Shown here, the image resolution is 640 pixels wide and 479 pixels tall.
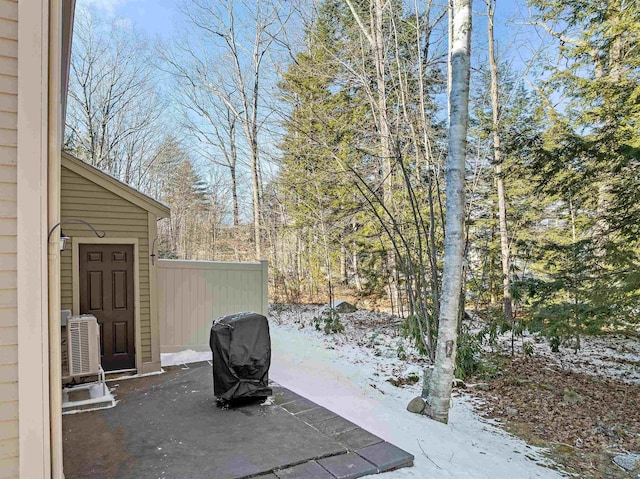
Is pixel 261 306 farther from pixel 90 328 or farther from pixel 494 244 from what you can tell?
pixel 494 244

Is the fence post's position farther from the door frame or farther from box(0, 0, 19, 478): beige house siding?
box(0, 0, 19, 478): beige house siding

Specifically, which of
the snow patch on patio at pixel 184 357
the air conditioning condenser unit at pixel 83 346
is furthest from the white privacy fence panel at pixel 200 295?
the air conditioning condenser unit at pixel 83 346

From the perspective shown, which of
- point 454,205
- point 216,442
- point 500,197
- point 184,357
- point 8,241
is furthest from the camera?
point 500,197

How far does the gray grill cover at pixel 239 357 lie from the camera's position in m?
3.84

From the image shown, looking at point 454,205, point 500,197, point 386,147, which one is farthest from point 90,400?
point 500,197

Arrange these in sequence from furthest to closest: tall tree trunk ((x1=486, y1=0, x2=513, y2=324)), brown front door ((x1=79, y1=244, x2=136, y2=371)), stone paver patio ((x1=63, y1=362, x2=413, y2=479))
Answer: tall tree trunk ((x1=486, y1=0, x2=513, y2=324)) < brown front door ((x1=79, y1=244, x2=136, y2=371)) < stone paver patio ((x1=63, y1=362, x2=413, y2=479))

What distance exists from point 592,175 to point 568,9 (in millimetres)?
3624

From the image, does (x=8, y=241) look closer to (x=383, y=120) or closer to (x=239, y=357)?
(x=239, y=357)

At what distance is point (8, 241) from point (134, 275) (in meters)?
3.44

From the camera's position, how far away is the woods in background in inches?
204

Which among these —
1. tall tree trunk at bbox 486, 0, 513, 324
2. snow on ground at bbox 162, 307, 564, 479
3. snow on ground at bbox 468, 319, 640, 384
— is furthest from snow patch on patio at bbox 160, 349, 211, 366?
tall tree trunk at bbox 486, 0, 513, 324

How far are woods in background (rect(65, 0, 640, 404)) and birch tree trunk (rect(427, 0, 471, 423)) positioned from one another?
5.8 inches

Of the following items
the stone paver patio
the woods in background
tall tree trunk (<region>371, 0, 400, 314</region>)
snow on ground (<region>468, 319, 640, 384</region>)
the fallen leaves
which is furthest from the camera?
tall tree trunk (<region>371, 0, 400, 314</region>)

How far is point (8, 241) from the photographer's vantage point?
5.93ft
